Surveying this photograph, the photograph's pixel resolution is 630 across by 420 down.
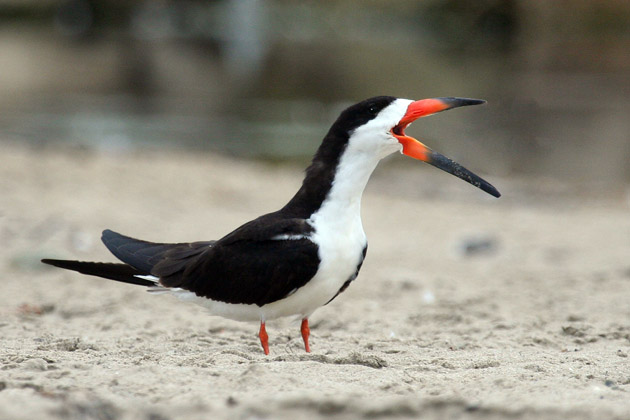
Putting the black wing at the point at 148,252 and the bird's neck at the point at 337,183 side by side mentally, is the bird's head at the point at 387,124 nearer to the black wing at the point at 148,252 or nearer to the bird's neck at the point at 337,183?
the bird's neck at the point at 337,183

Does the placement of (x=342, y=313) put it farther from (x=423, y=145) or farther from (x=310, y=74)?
(x=310, y=74)

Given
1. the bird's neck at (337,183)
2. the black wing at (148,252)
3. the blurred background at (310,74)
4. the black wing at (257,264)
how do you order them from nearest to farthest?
the black wing at (257,264)
the bird's neck at (337,183)
the black wing at (148,252)
the blurred background at (310,74)

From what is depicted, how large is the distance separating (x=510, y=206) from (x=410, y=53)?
63.7 feet

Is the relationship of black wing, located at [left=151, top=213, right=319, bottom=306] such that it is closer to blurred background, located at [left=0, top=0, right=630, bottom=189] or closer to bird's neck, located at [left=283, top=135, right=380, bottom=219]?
bird's neck, located at [left=283, top=135, right=380, bottom=219]

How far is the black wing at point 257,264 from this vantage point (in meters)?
3.78

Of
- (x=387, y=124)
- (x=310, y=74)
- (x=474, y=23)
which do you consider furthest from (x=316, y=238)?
(x=474, y=23)

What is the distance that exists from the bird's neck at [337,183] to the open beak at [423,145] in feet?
0.54

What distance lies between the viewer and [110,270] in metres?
4.16

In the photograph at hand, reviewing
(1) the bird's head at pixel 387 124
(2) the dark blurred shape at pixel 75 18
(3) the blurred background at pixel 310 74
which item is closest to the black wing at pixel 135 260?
(1) the bird's head at pixel 387 124

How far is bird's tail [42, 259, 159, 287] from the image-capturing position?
13.6ft

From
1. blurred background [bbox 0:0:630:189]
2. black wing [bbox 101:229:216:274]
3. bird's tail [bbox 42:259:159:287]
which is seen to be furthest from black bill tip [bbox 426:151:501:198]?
blurred background [bbox 0:0:630:189]

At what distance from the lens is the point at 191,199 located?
31.0 feet

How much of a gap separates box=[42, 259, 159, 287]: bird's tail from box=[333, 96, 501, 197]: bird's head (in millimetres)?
1243

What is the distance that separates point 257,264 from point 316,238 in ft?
1.01
